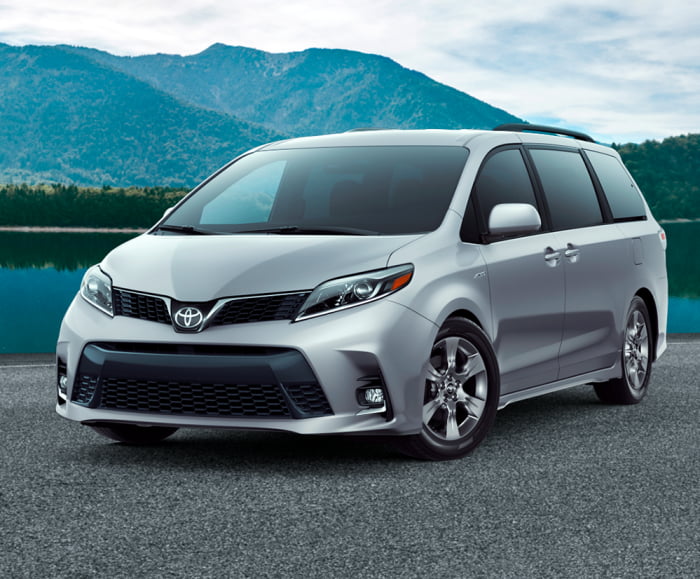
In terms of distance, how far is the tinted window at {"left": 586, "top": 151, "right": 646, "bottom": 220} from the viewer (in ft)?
25.8

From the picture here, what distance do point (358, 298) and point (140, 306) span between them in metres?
1.11

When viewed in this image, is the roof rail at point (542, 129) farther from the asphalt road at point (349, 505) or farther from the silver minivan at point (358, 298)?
the asphalt road at point (349, 505)

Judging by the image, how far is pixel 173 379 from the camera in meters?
5.18

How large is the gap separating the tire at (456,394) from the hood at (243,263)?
0.59 metres

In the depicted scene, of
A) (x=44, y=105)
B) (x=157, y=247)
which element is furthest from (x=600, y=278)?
(x=44, y=105)

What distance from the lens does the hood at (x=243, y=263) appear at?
17.0 feet

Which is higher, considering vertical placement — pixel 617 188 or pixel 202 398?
pixel 617 188

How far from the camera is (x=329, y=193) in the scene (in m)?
6.48

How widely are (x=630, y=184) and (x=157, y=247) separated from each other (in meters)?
4.23

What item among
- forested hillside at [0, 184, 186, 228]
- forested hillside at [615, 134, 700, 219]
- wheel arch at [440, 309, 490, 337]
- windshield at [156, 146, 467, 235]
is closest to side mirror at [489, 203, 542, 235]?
windshield at [156, 146, 467, 235]

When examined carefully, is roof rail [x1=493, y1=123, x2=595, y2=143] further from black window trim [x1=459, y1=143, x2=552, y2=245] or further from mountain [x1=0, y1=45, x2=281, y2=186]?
mountain [x1=0, y1=45, x2=281, y2=186]

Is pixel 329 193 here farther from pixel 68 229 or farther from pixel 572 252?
pixel 68 229

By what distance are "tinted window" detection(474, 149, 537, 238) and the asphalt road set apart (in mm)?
1418

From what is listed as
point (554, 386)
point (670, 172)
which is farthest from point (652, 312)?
point (670, 172)
